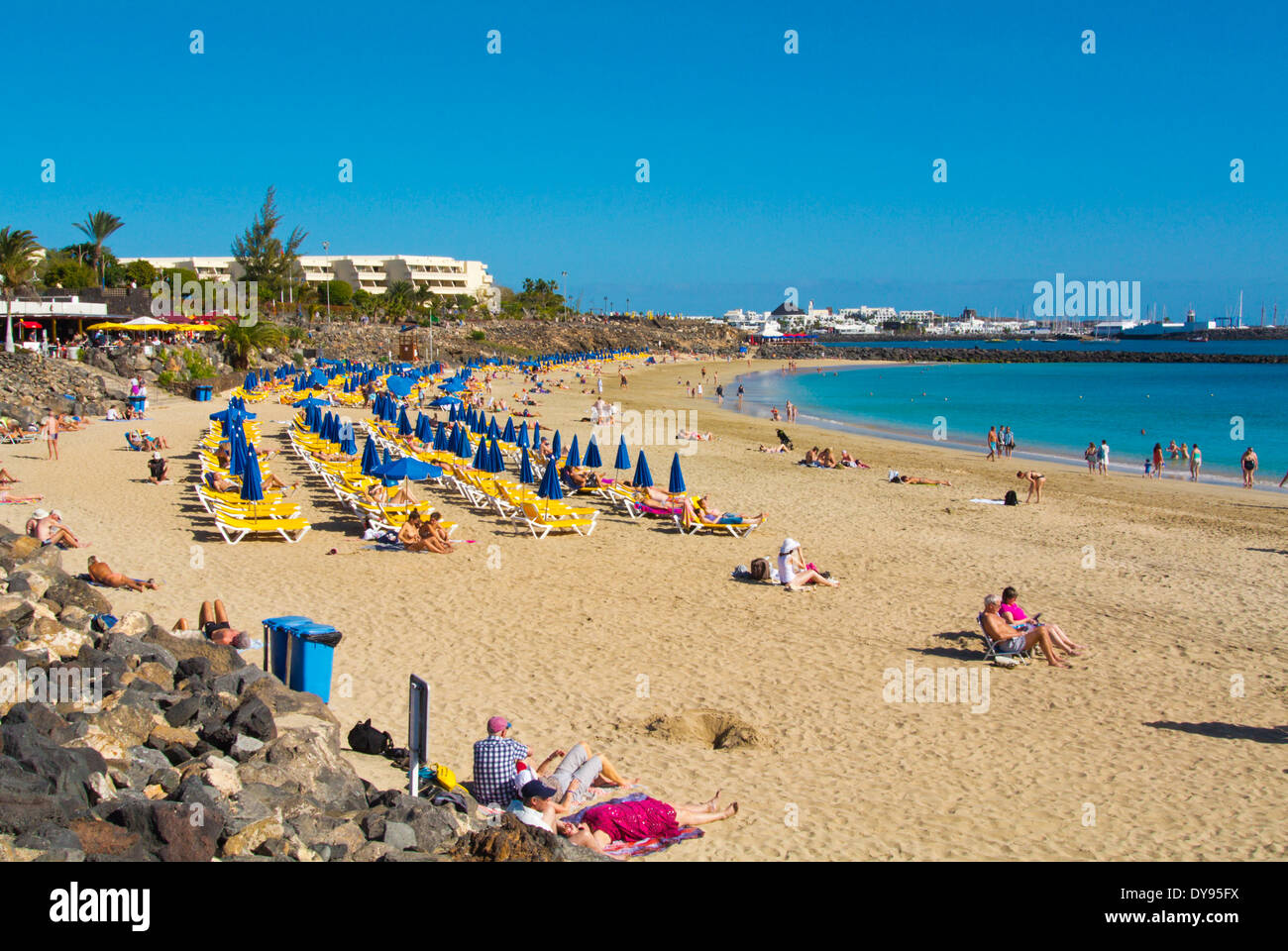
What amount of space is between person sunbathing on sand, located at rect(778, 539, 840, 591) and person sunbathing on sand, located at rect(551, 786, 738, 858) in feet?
18.0

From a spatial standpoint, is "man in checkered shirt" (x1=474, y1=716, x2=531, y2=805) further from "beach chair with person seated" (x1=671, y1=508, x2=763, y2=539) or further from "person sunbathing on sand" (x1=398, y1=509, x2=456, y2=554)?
"beach chair with person seated" (x1=671, y1=508, x2=763, y2=539)

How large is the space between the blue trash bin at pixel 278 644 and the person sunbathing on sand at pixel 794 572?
17.2 feet

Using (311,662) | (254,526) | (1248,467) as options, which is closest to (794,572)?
(311,662)

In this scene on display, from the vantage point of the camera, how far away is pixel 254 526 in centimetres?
1200

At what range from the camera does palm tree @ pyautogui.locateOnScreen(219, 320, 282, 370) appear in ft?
122

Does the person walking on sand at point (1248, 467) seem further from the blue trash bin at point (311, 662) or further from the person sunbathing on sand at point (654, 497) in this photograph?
the blue trash bin at point (311, 662)

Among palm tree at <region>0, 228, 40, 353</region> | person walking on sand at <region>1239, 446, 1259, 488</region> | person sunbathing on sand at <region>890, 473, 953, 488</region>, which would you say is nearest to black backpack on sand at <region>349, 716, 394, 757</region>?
person sunbathing on sand at <region>890, 473, 953, 488</region>

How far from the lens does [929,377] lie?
273ft

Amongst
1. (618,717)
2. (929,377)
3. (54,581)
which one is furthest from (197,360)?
(929,377)

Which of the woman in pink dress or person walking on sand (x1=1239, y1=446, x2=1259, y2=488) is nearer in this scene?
the woman in pink dress

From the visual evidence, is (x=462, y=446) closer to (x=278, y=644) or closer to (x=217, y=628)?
(x=217, y=628)

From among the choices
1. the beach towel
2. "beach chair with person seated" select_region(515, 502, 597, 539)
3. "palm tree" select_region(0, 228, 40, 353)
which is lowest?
the beach towel

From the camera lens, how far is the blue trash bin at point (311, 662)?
6656 mm

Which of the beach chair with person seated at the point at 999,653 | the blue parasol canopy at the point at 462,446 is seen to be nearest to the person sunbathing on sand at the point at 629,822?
the beach chair with person seated at the point at 999,653
